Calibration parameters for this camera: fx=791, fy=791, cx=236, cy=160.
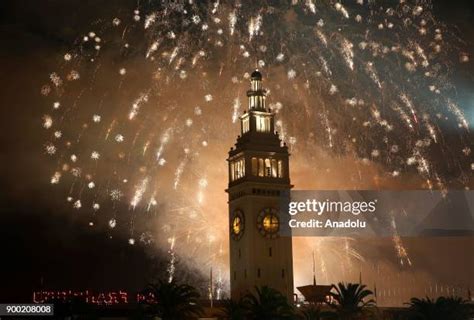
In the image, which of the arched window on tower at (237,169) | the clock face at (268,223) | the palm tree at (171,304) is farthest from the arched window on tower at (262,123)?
the palm tree at (171,304)

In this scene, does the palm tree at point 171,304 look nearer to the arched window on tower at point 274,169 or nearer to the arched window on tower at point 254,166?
the arched window on tower at point 254,166

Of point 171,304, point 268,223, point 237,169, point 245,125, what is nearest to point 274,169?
point 237,169

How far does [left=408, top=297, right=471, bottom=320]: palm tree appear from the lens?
4070 inches

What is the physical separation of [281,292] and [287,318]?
14339 millimetres

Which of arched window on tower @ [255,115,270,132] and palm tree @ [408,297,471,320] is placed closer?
palm tree @ [408,297,471,320]

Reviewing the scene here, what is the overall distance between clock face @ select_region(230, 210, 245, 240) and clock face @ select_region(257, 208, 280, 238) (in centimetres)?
287

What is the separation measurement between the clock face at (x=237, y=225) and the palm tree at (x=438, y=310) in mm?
26837

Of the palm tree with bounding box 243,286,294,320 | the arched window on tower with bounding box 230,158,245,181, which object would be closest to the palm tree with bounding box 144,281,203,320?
the palm tree with bounding box 243,286,294,320

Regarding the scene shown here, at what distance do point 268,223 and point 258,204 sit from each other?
3132 mm

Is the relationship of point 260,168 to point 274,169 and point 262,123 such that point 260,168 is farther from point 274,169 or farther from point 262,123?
point 262,123

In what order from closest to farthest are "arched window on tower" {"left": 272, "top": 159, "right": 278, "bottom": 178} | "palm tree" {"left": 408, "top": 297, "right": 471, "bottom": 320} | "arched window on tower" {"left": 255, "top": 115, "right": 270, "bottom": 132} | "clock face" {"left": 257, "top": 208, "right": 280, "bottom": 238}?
1. "palm tree" {"left": 408, "top": 297, "right": 471, "bottom": 320}
2. "clock face" {"left": 257, "top": 208, "right": 280, "bottom": 238}
3. "arched window on tower" {"left": 272, "top": 159, "right": 278, "bottom": 178}
4. "arched window on tower" {"left": 255, "top": 115, "right": 270, "bottom": 132}

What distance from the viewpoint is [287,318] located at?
99.3m

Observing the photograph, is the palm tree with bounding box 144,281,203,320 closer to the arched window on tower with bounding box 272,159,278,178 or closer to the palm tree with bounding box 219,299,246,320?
the palm tree with bounding box 219,299,246,320

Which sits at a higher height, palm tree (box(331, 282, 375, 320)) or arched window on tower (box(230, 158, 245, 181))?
arched window on tower (box(230, 158, 245, 181))
